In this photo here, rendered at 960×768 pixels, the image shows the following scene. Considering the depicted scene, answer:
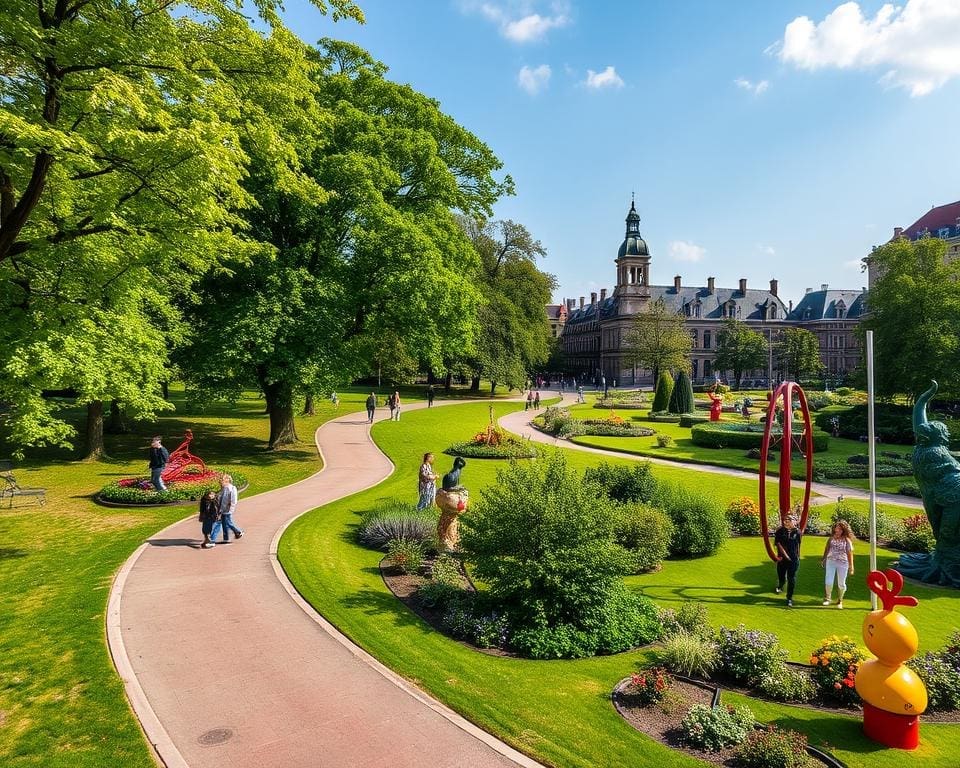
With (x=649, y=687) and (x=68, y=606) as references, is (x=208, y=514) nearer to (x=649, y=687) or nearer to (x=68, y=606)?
(x=68, y=606)

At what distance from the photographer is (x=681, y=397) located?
46.4 metres

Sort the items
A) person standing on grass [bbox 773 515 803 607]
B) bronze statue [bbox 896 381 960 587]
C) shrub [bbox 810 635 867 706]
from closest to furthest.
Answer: shrub [bbox 810 635 867 706] → person standing on grass [bbox 773 515 803 607] → bronze statue [bbox 896 381 960 587]

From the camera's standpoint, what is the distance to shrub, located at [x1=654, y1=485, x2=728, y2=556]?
1466 cm

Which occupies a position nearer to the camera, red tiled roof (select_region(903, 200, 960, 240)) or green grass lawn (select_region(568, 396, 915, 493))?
green grass lawn (select_region(568, 396, 915, 493))

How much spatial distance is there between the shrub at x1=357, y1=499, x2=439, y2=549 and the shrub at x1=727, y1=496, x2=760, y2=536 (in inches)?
337

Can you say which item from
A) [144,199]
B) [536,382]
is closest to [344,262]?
[144,199]

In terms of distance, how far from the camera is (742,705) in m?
7.79

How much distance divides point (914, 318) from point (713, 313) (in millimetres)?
70129

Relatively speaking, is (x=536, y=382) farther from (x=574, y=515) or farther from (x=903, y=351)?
(x=574, y=515)

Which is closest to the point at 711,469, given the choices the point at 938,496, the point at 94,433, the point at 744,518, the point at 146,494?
the point at 744,518

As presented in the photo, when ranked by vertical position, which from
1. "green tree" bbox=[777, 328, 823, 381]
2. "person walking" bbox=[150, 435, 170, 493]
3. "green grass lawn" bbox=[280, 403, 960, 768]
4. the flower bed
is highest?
"green tree" bbox=[777, 328, 823, 381]

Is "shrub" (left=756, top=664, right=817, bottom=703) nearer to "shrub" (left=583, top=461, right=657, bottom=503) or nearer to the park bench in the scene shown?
"shrub" (left=583, top=461, right=657, bottom=503)

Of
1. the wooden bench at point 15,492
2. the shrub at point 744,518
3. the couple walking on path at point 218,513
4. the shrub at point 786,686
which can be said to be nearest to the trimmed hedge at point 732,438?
the shrub at point 744,518

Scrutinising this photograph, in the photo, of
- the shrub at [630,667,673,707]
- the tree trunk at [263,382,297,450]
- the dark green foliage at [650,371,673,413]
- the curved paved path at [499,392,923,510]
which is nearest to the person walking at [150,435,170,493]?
the tree trunk at [263,382,297,450]
